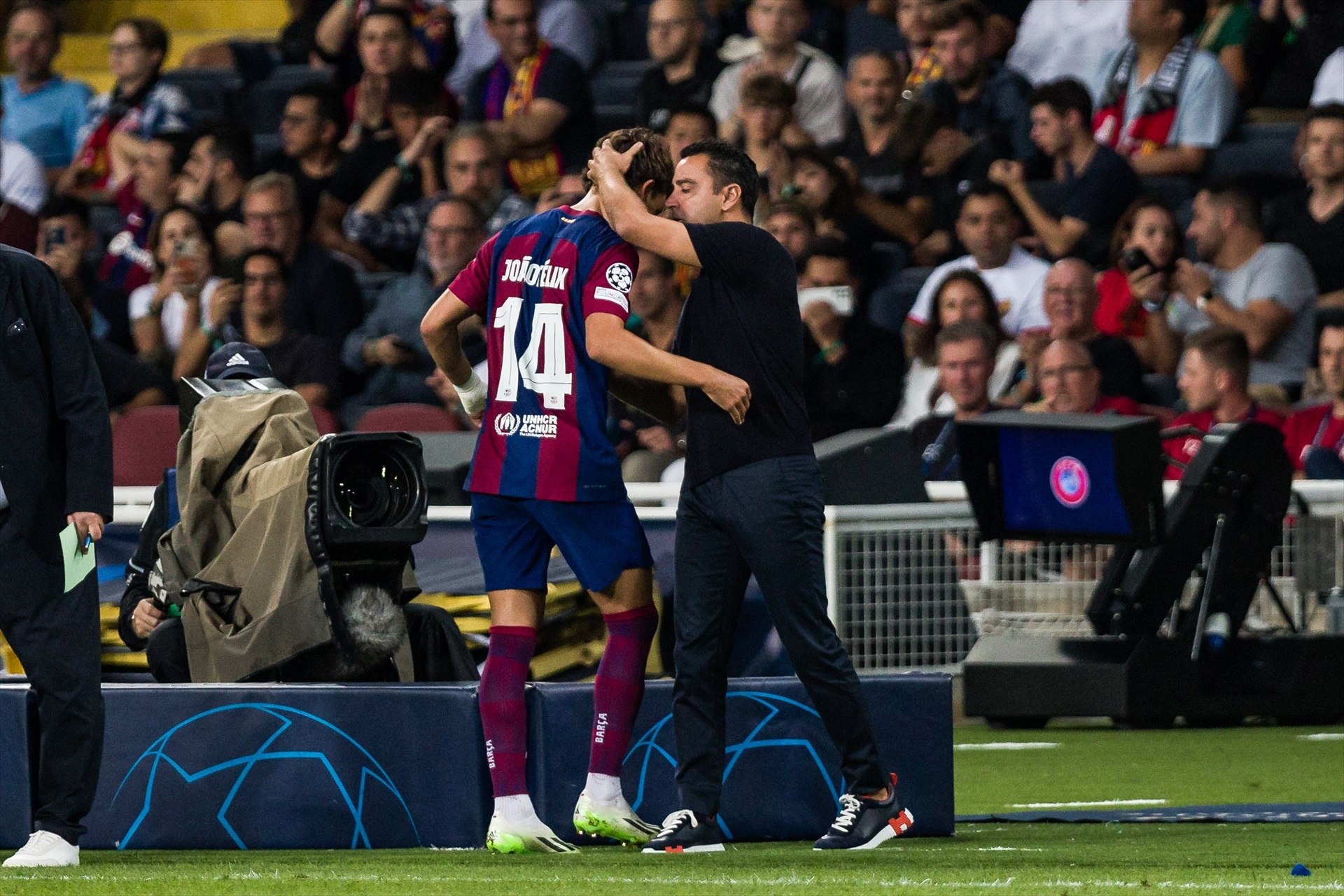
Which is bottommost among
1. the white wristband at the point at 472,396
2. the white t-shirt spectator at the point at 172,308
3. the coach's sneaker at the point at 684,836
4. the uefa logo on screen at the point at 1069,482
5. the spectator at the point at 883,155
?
the coach's sneaker at the point at 684,836

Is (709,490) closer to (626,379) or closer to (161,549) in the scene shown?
(626,379)

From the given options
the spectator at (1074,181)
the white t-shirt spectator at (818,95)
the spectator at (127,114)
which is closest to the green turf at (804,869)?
the spectator at (1074,181)

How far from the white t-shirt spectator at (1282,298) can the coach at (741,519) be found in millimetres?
5258

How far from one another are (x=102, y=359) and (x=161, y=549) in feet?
19.5

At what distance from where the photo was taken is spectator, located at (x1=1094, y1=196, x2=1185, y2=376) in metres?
10.8

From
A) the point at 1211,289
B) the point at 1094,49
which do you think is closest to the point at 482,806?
the point at 1211,289

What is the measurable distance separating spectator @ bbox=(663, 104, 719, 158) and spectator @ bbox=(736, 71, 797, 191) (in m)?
0.25

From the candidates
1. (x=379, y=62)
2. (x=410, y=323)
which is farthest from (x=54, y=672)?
(x=379, y=62)

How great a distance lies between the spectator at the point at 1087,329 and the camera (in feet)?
34.3

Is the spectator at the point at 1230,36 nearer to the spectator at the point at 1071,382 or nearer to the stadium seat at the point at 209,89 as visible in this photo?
the spectator at the point at 1071,382

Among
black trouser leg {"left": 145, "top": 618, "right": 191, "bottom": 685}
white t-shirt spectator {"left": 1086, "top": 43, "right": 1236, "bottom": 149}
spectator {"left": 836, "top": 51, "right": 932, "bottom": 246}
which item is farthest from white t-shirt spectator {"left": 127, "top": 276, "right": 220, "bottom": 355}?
black trouser leg {"left": 145, "top": 618, "right": 191, "bottom": 685}

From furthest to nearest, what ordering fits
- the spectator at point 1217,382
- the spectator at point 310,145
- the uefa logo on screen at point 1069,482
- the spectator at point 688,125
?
1. the spectator at point 310,145
2. the spectator at point 688,125
3. the spectator at point 1217,382
4. the uefa logo on screen at point 1069,482

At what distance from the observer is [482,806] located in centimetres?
617

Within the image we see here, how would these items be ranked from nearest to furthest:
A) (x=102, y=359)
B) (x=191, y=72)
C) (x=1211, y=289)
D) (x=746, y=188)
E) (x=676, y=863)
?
(x=676, y=863) < (x=746, y=188) < (x=1211, y=289) < (x=102, y=359) < (x=191, y=72)
